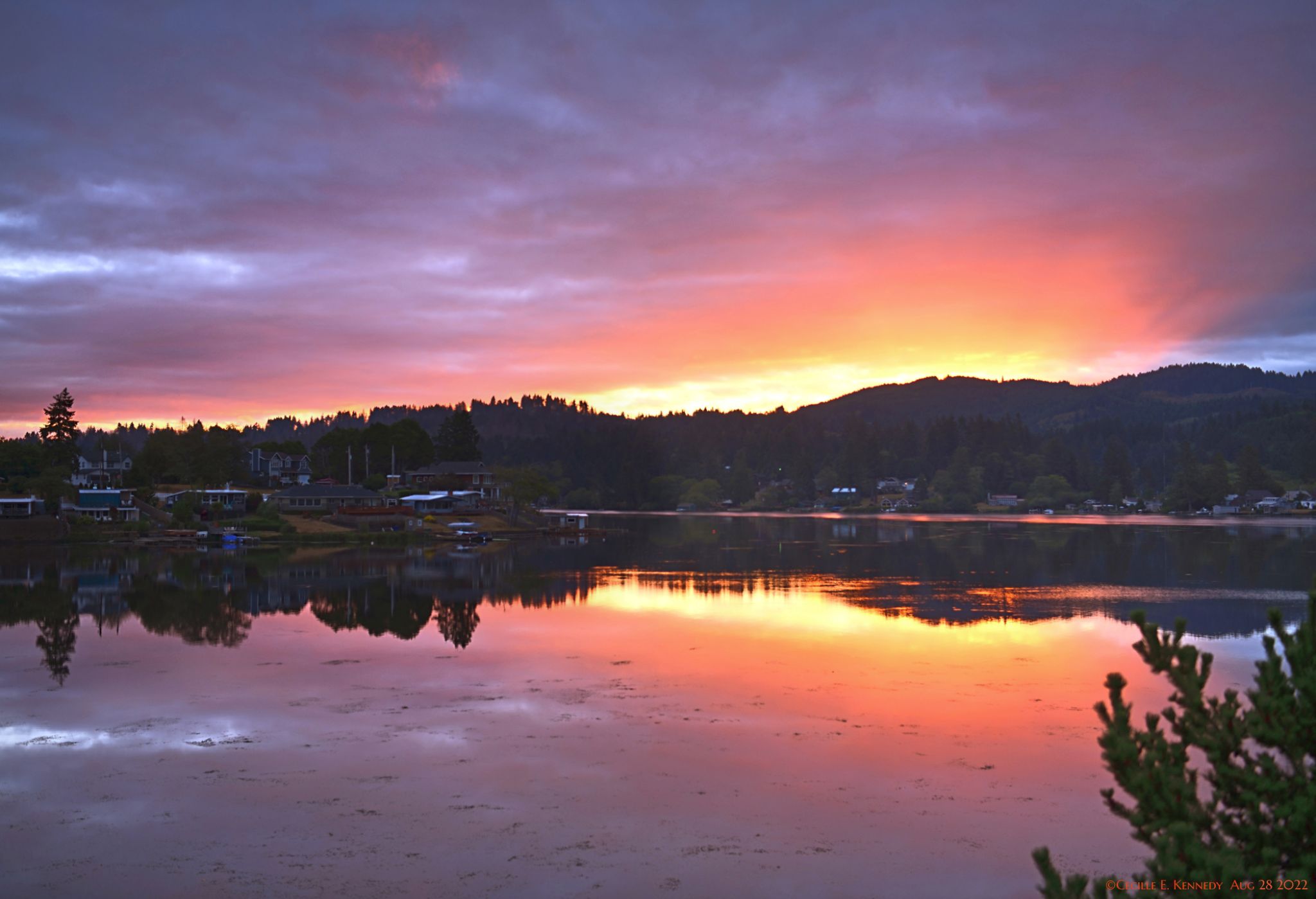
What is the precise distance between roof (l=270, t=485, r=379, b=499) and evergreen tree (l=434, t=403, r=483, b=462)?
Result: 33.6m

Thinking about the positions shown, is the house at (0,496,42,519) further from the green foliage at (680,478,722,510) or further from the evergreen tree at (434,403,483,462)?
the green foliage at (680,478,722,510)

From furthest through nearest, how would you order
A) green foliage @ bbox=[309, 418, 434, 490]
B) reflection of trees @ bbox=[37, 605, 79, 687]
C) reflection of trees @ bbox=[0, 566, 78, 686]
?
green foliage @ bbox=[309, 418, 434, 490] → reflection of trees @ bbox=[0, 566, 78, 686] → reflection of trees @ bbox=[37, 605, 79, 687]

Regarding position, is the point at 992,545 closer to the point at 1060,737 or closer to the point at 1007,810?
the point at 1060,737

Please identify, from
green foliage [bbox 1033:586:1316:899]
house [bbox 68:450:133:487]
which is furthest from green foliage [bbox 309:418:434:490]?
green foliage [bbox 1033:586:1316:899]

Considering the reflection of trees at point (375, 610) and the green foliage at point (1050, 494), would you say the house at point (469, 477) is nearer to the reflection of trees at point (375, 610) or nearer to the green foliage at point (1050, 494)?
the reflection of trees at point (375, 610)

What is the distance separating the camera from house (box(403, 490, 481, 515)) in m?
95.2

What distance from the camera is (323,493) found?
91.5 metres

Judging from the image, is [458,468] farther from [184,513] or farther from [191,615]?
[191,615]

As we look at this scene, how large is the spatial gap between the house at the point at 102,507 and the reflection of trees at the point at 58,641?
158ft

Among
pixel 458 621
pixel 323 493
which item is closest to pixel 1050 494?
pixel 323 493

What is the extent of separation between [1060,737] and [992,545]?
59.4 metres

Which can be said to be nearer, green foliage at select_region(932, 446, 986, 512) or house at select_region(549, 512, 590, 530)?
house at select_region(549, 512, 590, 530)

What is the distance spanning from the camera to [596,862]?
13.3 meters

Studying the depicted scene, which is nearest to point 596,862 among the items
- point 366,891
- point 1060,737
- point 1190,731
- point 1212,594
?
point 366,891
